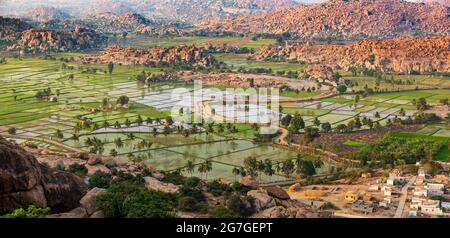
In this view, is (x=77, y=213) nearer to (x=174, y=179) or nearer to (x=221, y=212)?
(x=221, y=212)

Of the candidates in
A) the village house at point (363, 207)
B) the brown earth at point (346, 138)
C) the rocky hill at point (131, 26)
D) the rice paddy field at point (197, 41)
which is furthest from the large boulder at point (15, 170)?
the rocky hill at point (131, 26)

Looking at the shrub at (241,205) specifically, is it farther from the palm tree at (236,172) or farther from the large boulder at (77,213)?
the palm tree at (236,172)

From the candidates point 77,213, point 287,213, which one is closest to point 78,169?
point 287,213

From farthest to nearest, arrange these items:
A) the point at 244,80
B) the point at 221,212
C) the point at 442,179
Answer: the point at 244,80 < the point at 442,179 < the point at 221,212

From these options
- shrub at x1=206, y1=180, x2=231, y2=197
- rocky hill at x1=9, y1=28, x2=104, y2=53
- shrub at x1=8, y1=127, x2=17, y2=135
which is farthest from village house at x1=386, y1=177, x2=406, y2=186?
rocky hill at x1=9, y1=28, x2=104, y2=53
